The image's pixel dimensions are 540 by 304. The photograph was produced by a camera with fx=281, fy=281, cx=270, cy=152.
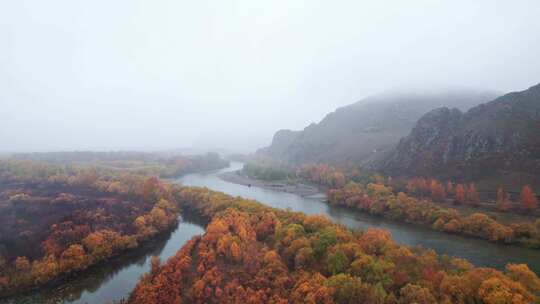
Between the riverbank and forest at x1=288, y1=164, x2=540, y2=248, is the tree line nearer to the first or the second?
the riverbank

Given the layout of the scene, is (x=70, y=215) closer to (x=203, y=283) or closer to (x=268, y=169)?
(x=203, y=283)

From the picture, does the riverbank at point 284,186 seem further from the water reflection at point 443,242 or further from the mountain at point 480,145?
the mountain at point 480,145

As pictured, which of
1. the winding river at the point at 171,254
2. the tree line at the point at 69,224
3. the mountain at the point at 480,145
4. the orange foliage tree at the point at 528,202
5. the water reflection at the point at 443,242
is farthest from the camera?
the mountain at the point at 480,145

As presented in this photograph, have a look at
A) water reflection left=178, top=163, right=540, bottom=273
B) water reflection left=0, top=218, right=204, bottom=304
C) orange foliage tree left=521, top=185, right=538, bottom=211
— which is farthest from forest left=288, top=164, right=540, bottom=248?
water reflection left=0, top=218, right=204, bottom=304

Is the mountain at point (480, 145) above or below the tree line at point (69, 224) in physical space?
above

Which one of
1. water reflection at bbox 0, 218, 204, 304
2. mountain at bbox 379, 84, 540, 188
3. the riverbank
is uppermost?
mountain at bbox 379, 84, 540, 188

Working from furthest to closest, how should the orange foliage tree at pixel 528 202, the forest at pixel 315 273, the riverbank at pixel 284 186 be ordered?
the riverbank at pixel 284 186
the orange foliage tree at pixel 528 202
the forest at pixel 315 273

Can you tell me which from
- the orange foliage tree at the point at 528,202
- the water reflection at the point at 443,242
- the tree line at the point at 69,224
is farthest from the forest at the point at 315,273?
the orange foliage tree at the point at 528,202
